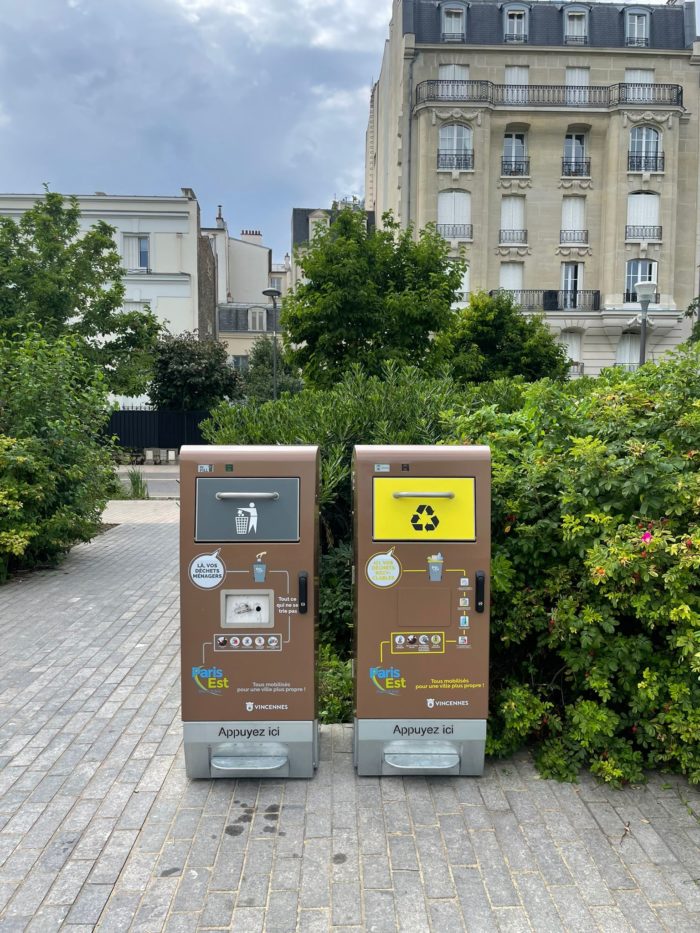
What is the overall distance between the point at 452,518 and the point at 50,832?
2.43m

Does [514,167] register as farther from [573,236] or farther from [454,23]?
[454,23]

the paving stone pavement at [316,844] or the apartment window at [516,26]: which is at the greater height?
the apartment window at [516,26]

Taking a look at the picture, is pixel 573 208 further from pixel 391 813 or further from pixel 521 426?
pixel 391 813

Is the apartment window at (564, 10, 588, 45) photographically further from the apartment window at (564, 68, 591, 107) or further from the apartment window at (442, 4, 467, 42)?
the apartment window at (442, 4, 467, 42)

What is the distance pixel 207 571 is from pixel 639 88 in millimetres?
37913

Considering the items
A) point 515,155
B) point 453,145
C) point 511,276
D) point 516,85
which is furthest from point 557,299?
point 516,85

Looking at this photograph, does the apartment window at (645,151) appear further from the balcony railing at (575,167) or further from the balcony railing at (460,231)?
the balcony railing at (460,231)

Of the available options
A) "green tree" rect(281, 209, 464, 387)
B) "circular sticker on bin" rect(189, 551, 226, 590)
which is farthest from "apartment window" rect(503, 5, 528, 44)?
"circular sticker on bin" rect(189, 551, 226, 590)

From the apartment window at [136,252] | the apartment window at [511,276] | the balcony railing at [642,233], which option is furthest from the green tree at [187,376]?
the balcony railing at [642,233]

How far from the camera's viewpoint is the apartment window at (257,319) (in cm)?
5253

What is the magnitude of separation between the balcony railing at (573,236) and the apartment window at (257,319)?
80.0ft

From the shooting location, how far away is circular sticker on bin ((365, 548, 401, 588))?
3.72 metres

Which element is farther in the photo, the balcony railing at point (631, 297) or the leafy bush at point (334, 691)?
the balcony railing at point (631, 297)

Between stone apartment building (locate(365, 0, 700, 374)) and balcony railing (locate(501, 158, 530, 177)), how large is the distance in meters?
0.05
